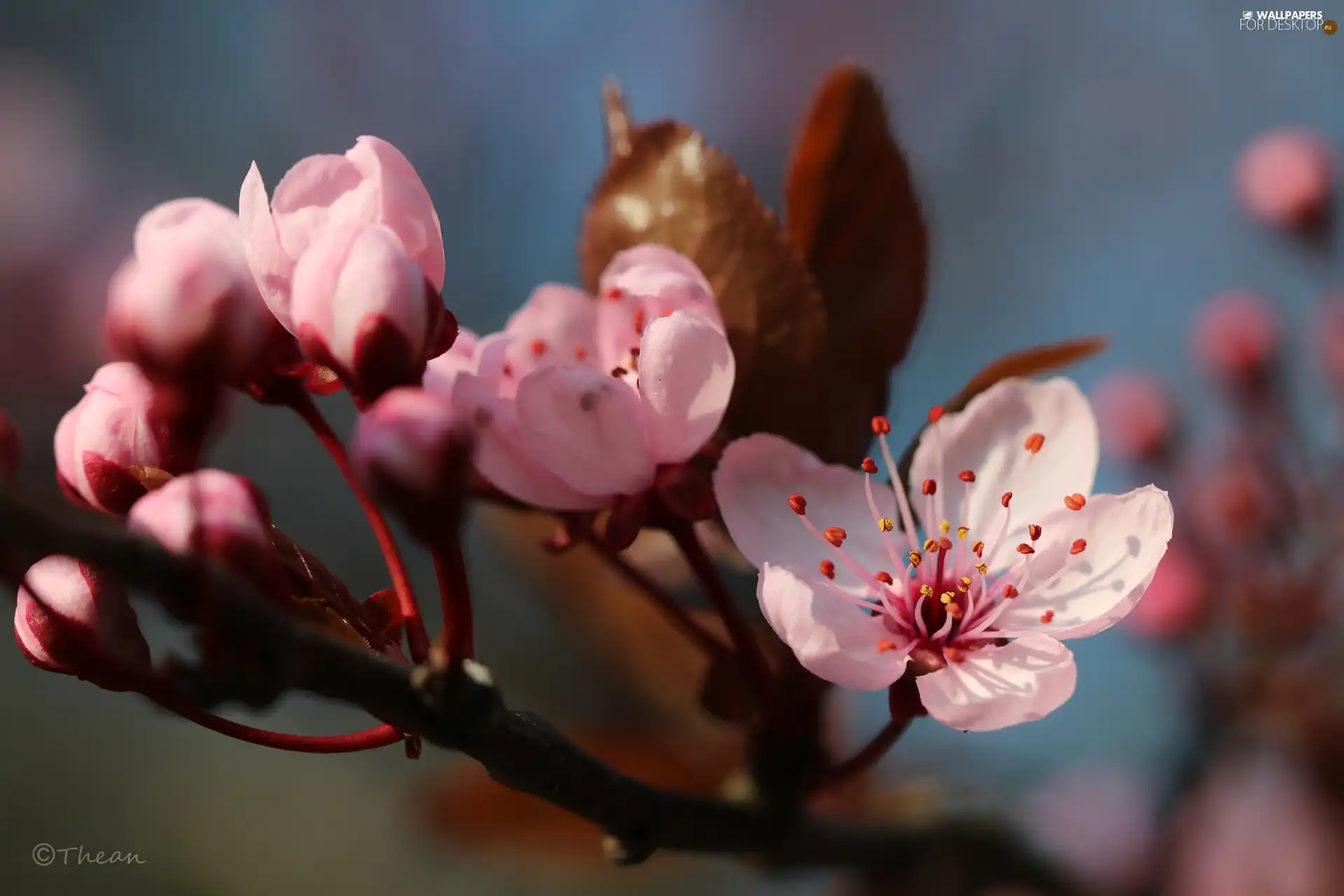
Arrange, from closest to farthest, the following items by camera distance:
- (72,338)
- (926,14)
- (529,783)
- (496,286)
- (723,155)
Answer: (529,783) → (723,155) → (72,338) → (496,286) → (926,14)

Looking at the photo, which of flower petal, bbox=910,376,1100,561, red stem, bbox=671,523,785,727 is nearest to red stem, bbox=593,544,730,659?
red stem, bbox=671,523,785,727

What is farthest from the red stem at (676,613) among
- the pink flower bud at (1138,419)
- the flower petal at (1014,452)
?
the pink flower bud at (1138,419)

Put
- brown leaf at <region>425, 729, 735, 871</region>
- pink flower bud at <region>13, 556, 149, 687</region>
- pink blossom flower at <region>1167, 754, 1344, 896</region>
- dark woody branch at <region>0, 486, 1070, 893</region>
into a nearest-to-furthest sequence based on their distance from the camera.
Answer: dark woody branch at <region>0, 486, 1070, 893</region> < pink flower bud at <region>13, 556, 149, 687</region> < brown leaf at <region>425, 729, 735, 871</region> < pink blossom flower at <region>1167, 754, 1344, 896</region>

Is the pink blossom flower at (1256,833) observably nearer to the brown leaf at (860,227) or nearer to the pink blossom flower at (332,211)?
the brown leaf at (860,227)

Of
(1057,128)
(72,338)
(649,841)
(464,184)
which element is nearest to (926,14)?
(1057,128)

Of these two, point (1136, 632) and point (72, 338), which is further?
point (72, 338)

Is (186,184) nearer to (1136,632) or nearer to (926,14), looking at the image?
(926,14)

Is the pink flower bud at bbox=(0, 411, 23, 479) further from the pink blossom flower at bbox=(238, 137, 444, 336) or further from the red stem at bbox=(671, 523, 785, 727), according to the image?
the red stem at bbox=(671, 523, 785, 727)

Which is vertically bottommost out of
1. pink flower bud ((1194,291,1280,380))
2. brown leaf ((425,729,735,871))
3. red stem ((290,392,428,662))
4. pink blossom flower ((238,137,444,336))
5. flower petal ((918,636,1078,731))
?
brown leaf ((425,729,735,871))
